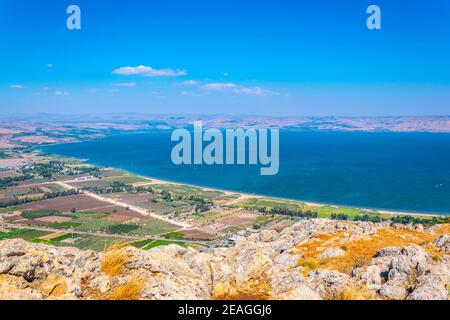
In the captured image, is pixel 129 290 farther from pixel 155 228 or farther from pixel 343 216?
pixel 343 216

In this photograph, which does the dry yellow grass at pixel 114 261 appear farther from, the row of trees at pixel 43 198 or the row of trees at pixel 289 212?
the row of trees at pixel 43 198

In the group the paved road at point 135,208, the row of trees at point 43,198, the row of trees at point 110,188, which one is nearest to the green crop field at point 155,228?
the paved road at point 135,208

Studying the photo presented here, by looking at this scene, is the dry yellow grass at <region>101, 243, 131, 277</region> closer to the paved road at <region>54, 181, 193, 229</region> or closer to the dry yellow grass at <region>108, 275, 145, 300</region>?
the dry yellow grass at <region>108, 275, 145, 300</region>

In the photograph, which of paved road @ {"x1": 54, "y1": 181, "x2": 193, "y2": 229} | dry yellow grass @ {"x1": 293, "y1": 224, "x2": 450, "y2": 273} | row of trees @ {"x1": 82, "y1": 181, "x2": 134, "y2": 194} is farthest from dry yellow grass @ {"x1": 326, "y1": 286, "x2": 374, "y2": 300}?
row of trees @ {"x1": 82, "y1": 181, "x2": 134, "y2": 194}

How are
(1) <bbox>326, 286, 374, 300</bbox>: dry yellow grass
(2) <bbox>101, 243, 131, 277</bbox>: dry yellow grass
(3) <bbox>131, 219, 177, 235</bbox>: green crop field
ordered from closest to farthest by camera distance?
(1) <bbox>326, 286, 374, 300</bbox>: dry yellow grass < (2) <bbox>101, 243, 131, 277</bbox>: dry yellow grass < (3) <bbox>131, 219, 177, 235</bbox>: green crop field
